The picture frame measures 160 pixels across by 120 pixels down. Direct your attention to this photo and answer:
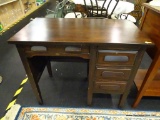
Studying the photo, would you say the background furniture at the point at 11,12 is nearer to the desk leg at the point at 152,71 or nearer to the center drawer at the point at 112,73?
the center drawer at the point at 112,73

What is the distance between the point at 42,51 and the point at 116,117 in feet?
3.01

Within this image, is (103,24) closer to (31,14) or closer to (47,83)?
(47,83)

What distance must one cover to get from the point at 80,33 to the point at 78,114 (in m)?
0.78

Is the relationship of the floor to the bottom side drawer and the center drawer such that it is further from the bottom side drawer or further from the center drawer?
the center drawer

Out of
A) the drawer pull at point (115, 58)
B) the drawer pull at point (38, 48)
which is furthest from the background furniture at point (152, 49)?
the drawer pull at point (38, 48)

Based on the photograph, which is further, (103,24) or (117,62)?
(103,24)

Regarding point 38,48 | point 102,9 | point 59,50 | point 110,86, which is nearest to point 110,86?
point 110,86

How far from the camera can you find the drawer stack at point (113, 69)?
82 centimetres

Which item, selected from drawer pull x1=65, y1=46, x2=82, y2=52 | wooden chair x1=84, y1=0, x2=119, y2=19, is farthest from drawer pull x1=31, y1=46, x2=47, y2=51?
wooden chair x1=84, y1=0, x2=119, y2=19

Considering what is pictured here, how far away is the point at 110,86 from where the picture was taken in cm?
103

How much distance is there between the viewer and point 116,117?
115cm

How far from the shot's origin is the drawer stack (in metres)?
0.82

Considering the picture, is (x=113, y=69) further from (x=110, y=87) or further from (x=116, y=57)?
(x=110, y=87)

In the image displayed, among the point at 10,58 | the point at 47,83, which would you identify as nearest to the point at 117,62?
the point at 47,83
